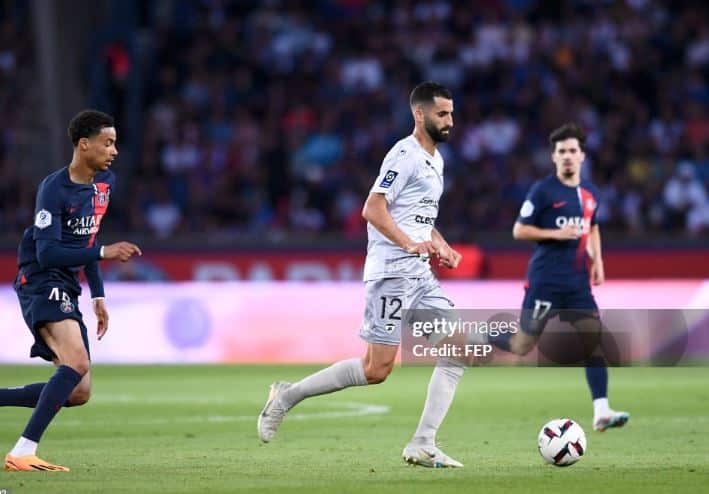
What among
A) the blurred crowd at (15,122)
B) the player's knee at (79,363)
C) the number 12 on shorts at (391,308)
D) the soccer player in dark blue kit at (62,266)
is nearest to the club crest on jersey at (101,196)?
the soccer player in dark blue kit at (62,266)

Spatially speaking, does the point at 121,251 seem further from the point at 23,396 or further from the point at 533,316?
the point at 533,316

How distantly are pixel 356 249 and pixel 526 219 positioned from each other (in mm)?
9297

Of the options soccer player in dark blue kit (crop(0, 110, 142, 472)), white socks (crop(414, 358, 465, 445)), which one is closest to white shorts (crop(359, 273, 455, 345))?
white socks (crop(414, 358, 465, 445))

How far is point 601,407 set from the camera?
1144cm

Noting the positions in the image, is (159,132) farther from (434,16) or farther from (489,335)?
(489,335)

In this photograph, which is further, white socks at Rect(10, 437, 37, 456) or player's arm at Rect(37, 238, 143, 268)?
player's arm at Rect(37, 238, 143, 268)

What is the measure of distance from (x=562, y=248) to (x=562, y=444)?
359cm

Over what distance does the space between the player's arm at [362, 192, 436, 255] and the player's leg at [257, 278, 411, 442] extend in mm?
353

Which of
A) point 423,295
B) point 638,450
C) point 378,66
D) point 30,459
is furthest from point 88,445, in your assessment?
point 378,66

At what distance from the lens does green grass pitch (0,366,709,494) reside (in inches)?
319

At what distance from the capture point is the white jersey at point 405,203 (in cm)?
896

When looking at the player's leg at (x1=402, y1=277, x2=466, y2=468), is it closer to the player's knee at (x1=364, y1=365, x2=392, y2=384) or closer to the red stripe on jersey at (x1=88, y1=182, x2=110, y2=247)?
the player's knee at (x1=364, y1=365, x2=392, y2=384)

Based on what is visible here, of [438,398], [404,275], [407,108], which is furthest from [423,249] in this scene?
[407,108]

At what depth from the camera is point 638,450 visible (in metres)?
9.91
